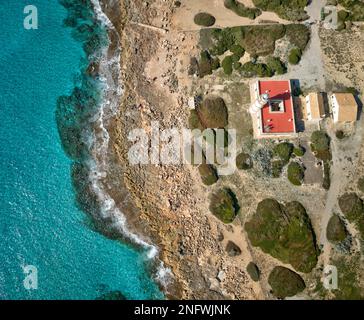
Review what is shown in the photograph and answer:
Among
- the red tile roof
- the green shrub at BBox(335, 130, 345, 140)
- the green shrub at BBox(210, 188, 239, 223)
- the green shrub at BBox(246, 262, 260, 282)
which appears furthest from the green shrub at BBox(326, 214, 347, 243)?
the red tile roof

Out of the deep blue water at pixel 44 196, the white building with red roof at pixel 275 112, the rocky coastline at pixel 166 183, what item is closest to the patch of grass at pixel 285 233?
the rocky coastline at pixel 166 183

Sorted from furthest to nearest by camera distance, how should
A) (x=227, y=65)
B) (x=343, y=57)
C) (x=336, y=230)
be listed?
1. (x=343, y=57)
2. (x=227, y=65)
3. (x=336, y=230)

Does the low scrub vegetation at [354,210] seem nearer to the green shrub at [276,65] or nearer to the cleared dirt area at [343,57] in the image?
the cleared dirt area at [343,57]

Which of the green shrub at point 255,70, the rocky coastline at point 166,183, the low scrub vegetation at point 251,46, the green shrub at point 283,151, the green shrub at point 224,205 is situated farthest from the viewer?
the low scrub vegetation at point 251,46

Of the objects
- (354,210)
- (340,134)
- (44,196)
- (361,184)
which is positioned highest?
(340,134)

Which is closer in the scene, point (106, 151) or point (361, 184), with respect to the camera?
point (361, 184)

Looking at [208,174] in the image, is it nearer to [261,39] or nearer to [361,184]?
[361,184]

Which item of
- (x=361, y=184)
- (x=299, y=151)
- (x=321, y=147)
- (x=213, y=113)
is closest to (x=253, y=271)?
(x=299, y=151)
